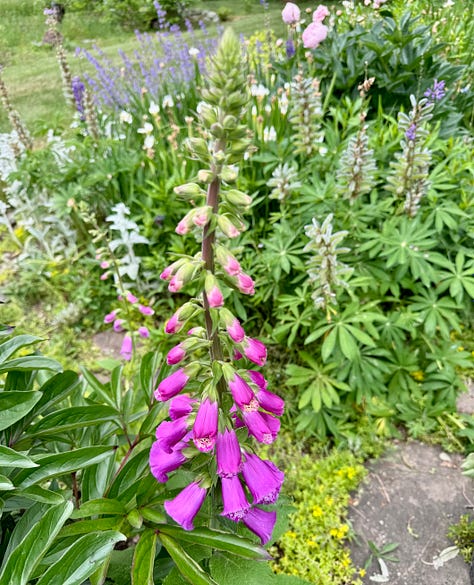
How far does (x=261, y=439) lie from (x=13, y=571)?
0.56 m

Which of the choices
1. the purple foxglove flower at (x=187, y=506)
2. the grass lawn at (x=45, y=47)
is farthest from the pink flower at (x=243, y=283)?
the grass lawn at (x=45, y=47)

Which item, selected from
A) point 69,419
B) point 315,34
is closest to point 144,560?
point 69,419

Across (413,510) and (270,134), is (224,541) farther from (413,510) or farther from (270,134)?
(270,134)

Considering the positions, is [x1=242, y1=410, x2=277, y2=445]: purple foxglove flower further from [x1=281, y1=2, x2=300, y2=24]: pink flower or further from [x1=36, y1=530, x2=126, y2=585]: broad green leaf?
[x1=281, y1=2, x2=300, y2=24]: pink flower

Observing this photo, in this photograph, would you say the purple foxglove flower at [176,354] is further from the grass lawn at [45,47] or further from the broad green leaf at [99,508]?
the grass lawn at [45,47]

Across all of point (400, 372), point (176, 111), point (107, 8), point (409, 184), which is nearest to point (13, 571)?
point (400, 372)

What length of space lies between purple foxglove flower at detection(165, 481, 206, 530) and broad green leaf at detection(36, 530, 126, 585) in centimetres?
14

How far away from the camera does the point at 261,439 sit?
→ 40.6 inches

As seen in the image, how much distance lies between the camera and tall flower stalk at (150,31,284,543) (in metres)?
0.94

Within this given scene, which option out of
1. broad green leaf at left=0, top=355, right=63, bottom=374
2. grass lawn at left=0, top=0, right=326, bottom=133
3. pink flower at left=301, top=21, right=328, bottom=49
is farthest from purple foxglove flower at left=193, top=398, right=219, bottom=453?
grass lawn at left=0, top=0, right=326, bottom=133

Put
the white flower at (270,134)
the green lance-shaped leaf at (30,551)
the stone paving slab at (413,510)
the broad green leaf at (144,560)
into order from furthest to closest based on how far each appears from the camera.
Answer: the white flower at (270,134)
the stone paving slab at (413,510)
the broad green leaf at (144,560)
the green lance-shaped leaf at (30,551)

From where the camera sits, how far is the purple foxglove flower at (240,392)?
1.00m

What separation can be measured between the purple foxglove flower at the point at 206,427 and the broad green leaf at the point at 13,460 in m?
0.35

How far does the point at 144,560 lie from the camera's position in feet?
3.49
